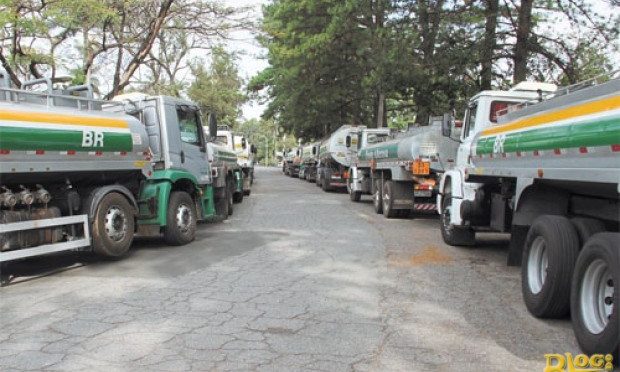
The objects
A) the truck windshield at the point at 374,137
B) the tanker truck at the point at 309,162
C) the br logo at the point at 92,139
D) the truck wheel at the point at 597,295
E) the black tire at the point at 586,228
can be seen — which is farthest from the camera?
the tanker truck at the point at 309,162

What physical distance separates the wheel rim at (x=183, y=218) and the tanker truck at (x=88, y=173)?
2cm

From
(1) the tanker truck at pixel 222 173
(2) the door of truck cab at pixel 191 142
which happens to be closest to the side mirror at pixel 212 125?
(2) the door of truck cab at pixel 191 142

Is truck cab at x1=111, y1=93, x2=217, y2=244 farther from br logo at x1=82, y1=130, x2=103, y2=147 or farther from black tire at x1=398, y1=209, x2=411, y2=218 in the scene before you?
black tire at x1=398, y1=209, x2=411, y2=218

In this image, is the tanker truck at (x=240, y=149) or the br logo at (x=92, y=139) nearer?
the br logo at (x=92, y=139)

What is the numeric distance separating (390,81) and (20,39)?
37.1ft

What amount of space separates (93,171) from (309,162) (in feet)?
90.9

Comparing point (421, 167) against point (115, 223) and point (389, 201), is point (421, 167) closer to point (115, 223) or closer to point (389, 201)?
point (389, 201)

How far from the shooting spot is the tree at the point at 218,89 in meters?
40.5

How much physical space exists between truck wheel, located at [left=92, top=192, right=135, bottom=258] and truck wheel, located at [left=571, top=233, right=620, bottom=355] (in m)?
6.30

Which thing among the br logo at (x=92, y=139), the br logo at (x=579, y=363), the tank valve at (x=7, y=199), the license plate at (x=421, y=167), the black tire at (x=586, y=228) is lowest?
the br logo at (x=579, y=363)

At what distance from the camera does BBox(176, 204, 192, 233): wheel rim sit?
10.3m

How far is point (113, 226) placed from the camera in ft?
28.4

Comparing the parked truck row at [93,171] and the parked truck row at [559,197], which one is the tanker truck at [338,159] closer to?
the parked truck row at [93,171]

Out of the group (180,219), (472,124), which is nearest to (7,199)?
(180,219)
